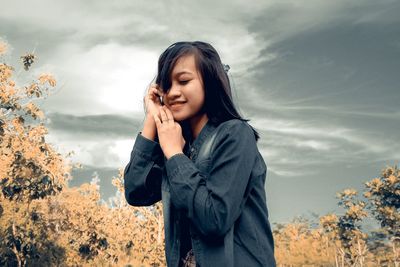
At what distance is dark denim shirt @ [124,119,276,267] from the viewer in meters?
1.48

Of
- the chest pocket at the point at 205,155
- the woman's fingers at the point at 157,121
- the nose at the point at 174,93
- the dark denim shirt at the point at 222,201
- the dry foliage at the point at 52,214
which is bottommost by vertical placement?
the dark denim shirt at the point at 222,201

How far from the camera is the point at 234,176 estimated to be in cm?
152

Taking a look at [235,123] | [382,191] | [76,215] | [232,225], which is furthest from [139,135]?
[382,191]

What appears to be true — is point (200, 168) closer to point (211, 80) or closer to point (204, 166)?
point (204, 166)

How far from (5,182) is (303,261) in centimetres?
2938

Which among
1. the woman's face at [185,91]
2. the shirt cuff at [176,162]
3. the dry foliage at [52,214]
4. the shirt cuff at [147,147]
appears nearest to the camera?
the shirt cuff at [176,162]

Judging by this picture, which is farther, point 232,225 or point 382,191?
point 382,191

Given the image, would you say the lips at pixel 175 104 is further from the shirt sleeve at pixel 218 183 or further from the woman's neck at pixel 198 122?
the shirt sleeve at pixel 218 183

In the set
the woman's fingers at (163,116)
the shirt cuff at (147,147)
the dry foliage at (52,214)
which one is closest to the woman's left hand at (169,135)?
the woman's fingers at (163,116)

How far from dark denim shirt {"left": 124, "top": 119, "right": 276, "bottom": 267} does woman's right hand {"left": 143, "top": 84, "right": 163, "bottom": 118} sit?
224 mm

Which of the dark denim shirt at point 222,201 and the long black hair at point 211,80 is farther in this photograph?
the long black hair at point 211,80

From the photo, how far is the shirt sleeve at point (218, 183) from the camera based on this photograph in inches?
57.8

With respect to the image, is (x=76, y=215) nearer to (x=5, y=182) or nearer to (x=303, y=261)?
(x=5, y=182)

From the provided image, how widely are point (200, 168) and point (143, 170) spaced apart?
0.33 metres
